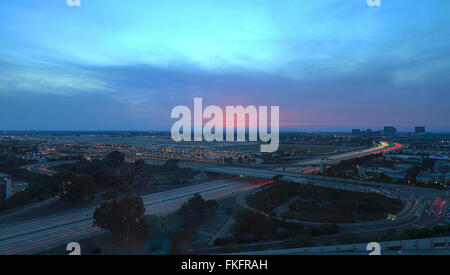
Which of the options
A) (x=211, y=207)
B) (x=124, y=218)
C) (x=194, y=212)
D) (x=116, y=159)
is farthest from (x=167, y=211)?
(x=116, y=159)

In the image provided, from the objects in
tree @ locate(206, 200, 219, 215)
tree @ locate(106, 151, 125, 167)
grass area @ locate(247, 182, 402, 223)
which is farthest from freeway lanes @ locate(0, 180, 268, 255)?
tree @ locate(106, 151, 125, 167)

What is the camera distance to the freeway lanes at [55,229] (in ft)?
11.1

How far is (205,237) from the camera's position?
388 cm

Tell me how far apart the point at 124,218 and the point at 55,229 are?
1.49 m

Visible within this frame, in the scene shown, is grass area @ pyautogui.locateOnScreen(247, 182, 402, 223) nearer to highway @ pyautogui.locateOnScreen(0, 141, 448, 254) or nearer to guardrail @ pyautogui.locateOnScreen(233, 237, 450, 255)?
highway @ pyautogui.locateOnScreen(0, 141, 448, 254)

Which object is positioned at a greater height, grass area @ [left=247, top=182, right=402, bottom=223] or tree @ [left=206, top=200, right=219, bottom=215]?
tree @ [left=206, top=200, right=219, bottom=215]

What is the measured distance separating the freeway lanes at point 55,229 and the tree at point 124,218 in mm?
466

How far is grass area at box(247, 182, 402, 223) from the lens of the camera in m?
5.01

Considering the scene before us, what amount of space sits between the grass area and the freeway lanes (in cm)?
230

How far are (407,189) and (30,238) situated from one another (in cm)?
981

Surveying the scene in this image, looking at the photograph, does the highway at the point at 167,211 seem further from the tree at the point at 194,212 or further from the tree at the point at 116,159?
the tree at the point at 116,159

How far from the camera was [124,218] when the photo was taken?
140 inches

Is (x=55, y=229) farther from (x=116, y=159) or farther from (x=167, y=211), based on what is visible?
(x=116, y=159)

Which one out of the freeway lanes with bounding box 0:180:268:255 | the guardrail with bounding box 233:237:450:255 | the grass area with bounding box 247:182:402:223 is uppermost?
the guardrail with bounding box 233:237:450:255
